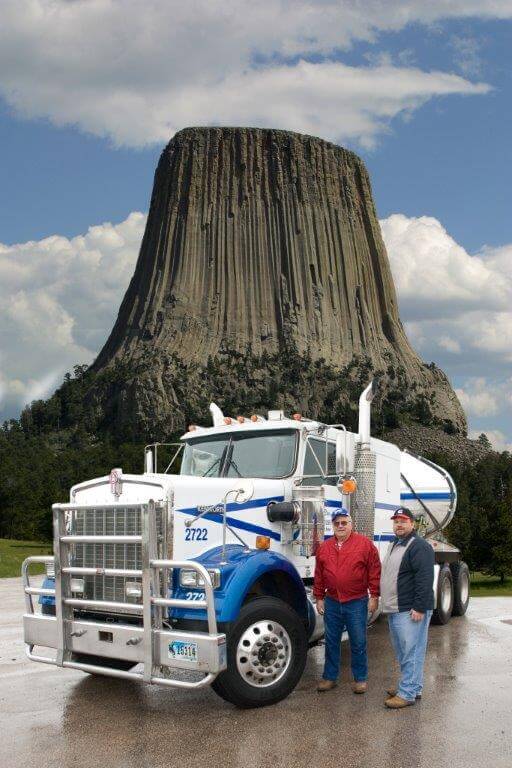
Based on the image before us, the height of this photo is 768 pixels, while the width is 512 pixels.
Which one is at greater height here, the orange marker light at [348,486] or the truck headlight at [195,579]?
the orange marker light at [348,486]

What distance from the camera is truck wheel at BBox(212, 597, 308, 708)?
8375 mm

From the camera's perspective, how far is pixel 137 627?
27.3ft

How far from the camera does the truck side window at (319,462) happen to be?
10.4 meters

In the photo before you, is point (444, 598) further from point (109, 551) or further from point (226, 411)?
point (226, 411)

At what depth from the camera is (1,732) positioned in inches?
317

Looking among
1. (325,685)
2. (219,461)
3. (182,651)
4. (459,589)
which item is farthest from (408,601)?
(459,589)

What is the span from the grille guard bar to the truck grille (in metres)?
0.10

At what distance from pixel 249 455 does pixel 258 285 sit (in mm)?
120793

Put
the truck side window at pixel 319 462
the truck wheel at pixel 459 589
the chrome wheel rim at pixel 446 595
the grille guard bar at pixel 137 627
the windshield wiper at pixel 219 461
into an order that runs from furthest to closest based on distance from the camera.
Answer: the truck wheel at pixel 459 589 → the chrome wheel rim at pixel 446 595 → the windshield wiper at pixel 219 461 → the truck side window at pixel 319 462 → the grille guard bar at pixel 137 627

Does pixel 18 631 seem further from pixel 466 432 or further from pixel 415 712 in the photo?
pixel 466 432

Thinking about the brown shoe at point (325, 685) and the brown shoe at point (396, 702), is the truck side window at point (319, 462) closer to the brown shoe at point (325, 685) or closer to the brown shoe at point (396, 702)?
the brown shoe at point (325, 685)

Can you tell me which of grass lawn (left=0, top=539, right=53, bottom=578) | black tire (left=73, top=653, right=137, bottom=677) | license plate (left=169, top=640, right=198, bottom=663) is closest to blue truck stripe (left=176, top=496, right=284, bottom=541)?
license plate (left=169, top=640, right=198, bottom=663)

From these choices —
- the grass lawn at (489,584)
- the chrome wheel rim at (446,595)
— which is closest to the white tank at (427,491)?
the chrome wheel rim at (446,595)

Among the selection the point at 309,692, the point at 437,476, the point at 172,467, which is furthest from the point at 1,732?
the point at 437,476
